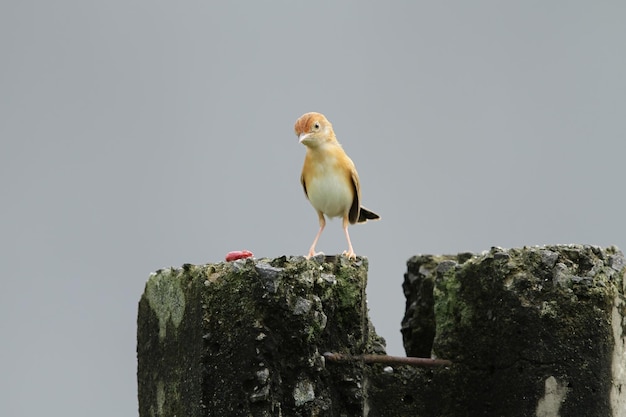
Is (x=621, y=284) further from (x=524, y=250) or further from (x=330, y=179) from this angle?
(x=330, y=179)

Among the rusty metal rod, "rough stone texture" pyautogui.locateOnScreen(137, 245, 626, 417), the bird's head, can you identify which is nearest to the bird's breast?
the bird's head

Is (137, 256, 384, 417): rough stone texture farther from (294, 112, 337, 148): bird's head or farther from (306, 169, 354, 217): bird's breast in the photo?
(294, 112, 337, 148): bird's head

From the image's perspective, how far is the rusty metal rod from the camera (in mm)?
7711

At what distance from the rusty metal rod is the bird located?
770mm

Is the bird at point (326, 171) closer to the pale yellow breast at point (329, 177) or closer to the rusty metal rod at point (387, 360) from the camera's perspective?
the pale yellow breast at point (329, 177)

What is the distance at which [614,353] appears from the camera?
7.98m

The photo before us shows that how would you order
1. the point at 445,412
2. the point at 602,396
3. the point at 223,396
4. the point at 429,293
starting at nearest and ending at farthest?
the point at 223,396, the point at 602,396, the point at 445,412, the point at 429,293

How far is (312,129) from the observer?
336 inches

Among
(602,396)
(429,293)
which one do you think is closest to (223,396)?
(602,396)

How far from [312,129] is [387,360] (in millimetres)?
1506

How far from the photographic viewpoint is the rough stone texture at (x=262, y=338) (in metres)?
7.29

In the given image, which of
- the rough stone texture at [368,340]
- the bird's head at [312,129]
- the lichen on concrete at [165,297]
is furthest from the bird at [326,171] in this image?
the lichen on concrete at [165,297]

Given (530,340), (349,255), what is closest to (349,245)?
(349,255)

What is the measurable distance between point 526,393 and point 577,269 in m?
0.78
